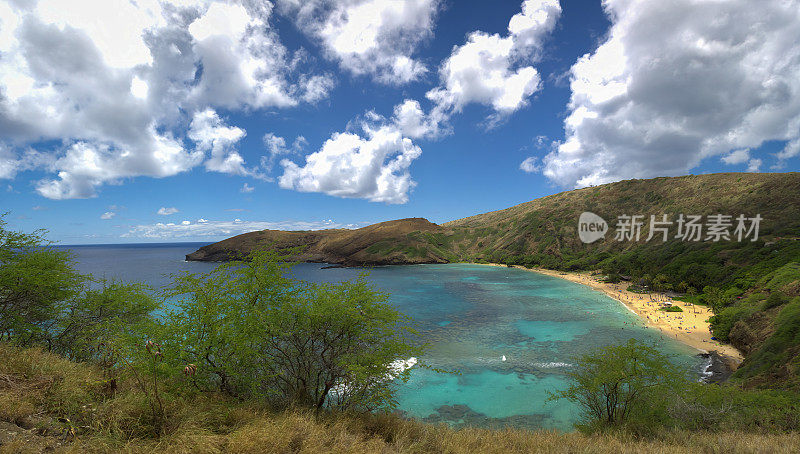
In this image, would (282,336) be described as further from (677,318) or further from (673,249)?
(673,249)

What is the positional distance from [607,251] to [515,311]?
80.4 meters

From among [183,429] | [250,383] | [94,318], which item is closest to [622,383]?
[250,383]

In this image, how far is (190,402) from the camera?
10680 mm

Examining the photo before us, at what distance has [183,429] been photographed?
802cm

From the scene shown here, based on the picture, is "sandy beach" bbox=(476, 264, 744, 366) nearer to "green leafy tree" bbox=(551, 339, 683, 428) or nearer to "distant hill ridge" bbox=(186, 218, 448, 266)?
"green leafy tree" bbox=(551, 339, 683, 428)

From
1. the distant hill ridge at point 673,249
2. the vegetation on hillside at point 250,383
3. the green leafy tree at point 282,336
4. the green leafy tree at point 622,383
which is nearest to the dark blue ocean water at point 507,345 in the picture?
the green leafy tree at point 282,336

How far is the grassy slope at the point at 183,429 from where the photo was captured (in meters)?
7.29

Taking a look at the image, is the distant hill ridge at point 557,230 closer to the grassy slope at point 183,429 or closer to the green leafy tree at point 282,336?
the grassy slope at point 183,429

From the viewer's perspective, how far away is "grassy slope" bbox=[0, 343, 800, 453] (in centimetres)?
729

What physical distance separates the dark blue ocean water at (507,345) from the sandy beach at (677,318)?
2101 mm

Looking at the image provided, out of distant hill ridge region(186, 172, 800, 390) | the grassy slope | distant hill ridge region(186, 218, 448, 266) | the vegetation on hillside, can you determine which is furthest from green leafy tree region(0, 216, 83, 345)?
distant hill ridge region(186, 218, 448, 266)

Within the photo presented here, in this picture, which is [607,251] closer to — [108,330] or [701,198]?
[701,198]

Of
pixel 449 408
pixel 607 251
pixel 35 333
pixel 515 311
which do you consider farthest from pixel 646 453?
pixel 607 251

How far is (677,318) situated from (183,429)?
227ft
